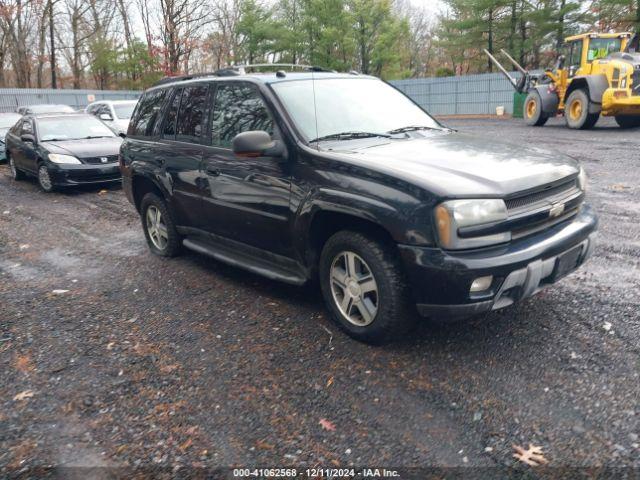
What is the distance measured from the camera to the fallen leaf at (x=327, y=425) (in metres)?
2.83

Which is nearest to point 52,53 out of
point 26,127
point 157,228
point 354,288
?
point 26,127

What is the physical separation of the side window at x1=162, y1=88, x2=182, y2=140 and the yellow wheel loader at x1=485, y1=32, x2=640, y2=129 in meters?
14.1

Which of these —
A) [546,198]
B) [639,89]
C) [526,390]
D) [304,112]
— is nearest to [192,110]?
[304,112]

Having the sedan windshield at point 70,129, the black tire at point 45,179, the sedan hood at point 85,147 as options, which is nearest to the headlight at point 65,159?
the sedan hood at point 85,147

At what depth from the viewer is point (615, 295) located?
13.8 feet

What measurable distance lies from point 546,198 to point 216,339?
247 cm

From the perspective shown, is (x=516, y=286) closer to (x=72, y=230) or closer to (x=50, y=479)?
(x=50, y=479)

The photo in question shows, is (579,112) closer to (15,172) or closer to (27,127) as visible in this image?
(27,127)

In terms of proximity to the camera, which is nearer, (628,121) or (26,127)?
(26,127)

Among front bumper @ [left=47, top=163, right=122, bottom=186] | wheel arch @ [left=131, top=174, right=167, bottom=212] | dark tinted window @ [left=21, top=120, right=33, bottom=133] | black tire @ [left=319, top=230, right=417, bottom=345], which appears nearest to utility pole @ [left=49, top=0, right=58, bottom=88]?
dark tinted window @ [left=21, top=120, right=33, bottom=133]

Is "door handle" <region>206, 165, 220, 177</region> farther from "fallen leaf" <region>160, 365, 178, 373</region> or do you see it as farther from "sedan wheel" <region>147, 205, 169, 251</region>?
"fallen leaf" <region>160, 365, 178, 373</region>

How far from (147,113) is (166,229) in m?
1.29

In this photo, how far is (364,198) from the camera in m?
3.34

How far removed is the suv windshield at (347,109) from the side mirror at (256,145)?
0.80 feet
